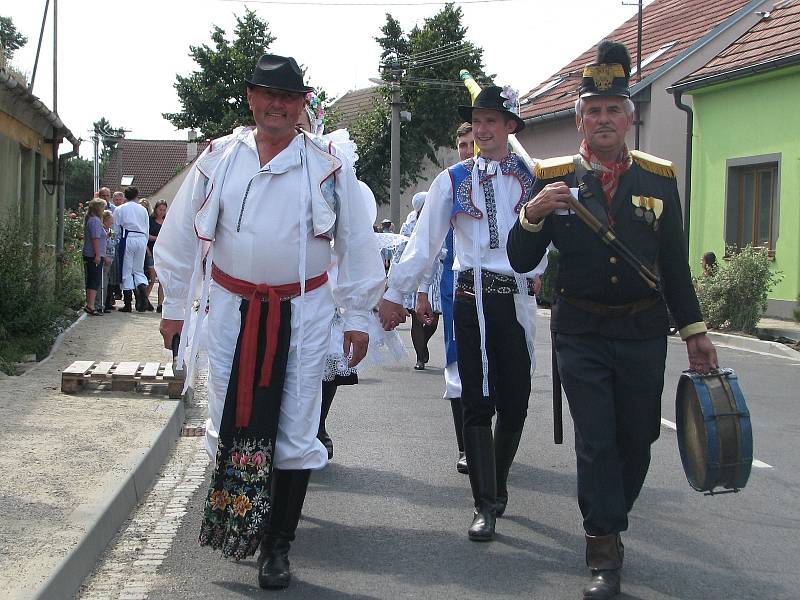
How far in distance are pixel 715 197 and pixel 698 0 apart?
30.2 ft

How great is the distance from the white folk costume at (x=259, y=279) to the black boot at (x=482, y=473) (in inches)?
38.5

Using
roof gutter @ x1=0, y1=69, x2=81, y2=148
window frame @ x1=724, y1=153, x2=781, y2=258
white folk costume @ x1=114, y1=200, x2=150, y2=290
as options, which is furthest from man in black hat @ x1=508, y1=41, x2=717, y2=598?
window frame @ x1=724, y1=153, x2=781, y2=258

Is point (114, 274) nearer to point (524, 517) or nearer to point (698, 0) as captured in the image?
point (524, 517)

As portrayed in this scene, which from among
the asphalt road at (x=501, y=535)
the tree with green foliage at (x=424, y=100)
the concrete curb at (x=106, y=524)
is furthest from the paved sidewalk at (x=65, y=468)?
the tree with green foliage at (x=424, y=100)

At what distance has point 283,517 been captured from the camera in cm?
515

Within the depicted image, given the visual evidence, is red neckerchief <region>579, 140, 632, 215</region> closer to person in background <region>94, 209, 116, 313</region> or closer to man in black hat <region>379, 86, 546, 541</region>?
man in black hat <region>379, 86, 546, 541</region>

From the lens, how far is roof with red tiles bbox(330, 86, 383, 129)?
226 feet

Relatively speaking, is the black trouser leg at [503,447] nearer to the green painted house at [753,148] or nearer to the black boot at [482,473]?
the black boot at [482,473]

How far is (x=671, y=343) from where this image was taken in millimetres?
17891

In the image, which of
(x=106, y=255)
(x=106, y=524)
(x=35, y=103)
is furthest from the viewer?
(x=106, y=255)

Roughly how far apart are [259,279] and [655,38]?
93.5 ft

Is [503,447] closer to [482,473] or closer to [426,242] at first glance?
[482,473]

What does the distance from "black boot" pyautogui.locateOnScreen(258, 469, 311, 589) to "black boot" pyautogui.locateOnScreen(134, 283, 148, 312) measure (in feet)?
49.3

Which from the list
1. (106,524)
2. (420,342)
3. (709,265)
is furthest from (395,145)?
(106,524)
